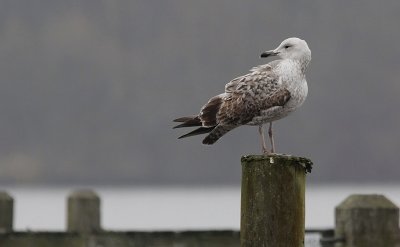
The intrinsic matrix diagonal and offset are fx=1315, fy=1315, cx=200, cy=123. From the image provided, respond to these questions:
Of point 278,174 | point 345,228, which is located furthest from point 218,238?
point 278,174

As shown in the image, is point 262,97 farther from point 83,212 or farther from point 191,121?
point 83,212

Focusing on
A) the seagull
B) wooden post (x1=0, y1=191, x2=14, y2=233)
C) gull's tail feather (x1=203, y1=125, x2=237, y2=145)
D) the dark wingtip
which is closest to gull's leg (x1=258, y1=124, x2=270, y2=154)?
the seagull

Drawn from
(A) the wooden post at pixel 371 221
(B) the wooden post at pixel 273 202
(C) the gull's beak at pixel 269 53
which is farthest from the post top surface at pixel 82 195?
(B) the wooden post at pixel 273 202

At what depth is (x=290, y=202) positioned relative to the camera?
9.98 meters

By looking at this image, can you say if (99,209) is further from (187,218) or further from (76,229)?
(187,218)

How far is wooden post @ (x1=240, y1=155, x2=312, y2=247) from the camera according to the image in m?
9.96

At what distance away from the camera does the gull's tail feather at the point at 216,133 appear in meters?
11.3

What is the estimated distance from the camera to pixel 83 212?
57.9 feet

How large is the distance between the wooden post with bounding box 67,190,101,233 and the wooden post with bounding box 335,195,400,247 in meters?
3.98

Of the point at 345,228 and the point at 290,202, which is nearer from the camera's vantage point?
the point at 290,202

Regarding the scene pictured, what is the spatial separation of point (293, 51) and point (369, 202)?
4.08m

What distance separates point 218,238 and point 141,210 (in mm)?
168148

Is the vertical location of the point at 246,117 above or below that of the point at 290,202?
above

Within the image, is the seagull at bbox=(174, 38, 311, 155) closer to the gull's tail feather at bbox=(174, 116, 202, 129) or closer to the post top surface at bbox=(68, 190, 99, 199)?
the gull's tail feather at bbox=(174, 116, 202, 129)
